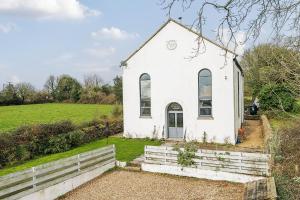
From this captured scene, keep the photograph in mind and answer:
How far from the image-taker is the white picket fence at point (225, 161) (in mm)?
13768

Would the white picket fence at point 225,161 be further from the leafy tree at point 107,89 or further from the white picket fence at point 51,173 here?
the leafy tree at point 107,89

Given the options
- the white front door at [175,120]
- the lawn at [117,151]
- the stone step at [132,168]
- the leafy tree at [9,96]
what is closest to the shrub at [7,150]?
the lawn at [117,151]

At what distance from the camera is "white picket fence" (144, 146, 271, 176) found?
13768 millimetres

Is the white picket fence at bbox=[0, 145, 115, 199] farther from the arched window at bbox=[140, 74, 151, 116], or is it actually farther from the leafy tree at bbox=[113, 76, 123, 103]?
the leafy tree at bbox=[113, 76, 123, 103]

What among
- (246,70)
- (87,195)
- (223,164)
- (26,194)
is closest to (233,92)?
(223,164)

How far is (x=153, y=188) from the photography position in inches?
533

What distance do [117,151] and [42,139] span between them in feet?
16.0

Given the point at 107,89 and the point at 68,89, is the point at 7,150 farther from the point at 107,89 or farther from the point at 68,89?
the point at 68,89

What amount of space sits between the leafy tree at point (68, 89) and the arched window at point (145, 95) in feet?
156

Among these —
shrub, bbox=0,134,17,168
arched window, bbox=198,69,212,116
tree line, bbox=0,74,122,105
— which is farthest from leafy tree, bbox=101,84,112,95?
shrub, bbox=0,134,17,168

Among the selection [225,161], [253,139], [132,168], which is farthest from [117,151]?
[253,139]

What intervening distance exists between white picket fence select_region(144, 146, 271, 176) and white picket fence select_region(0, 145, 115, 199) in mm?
2356

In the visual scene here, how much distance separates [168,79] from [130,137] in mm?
5522

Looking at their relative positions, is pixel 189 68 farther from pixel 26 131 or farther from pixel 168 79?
pixel 26 131
